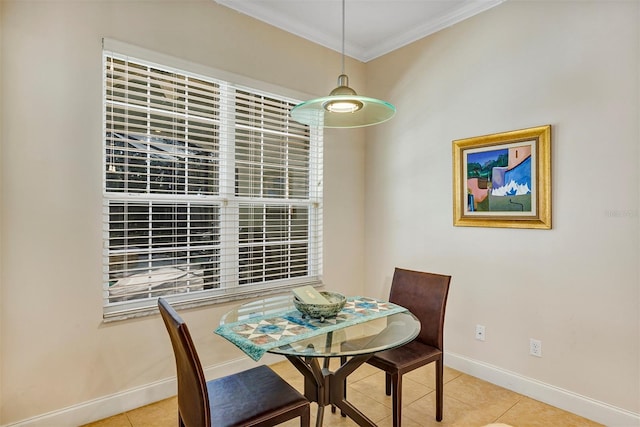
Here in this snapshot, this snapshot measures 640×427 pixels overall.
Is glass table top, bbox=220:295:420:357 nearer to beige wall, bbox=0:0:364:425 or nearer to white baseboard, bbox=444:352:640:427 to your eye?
beige wall, bbox=0:0:364:425

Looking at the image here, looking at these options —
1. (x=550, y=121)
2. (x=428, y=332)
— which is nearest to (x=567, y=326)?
(x=428, y=332)

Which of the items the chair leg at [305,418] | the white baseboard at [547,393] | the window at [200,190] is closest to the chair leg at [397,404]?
the chair leg at [305,418]

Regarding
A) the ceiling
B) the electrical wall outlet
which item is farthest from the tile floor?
the ceiling

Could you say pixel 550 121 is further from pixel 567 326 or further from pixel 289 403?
pixel 289 403

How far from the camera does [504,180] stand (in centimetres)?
267

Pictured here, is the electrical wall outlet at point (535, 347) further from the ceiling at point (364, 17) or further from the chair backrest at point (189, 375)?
the ceiling at point (364, 17)

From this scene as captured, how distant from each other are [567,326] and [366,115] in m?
1.94

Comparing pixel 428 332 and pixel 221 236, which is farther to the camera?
pixel 221 236

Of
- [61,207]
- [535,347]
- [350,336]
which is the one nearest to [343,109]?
[350,336]

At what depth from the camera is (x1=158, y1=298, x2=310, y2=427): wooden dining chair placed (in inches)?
54.1

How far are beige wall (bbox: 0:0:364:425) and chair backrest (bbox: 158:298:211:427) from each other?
3.40 ft

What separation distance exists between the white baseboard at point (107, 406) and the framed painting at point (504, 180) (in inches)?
94.0

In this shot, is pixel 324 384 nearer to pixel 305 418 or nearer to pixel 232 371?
pixel 305 418

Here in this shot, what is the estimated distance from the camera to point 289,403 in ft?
5.25
